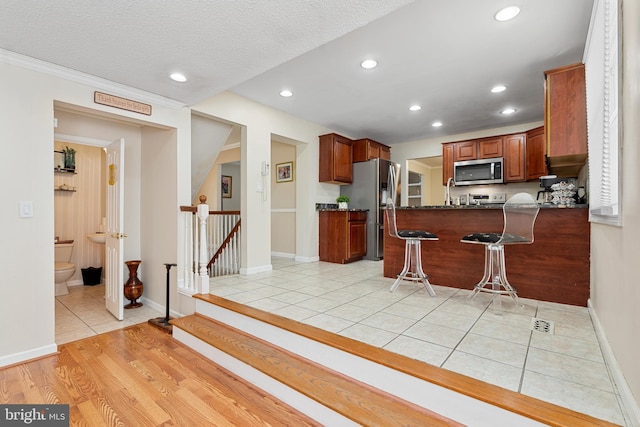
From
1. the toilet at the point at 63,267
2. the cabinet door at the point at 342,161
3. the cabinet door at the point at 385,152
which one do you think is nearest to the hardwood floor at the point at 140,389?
the toilet at the point at 63,267

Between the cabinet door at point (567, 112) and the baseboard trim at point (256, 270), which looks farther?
the baseboard trim at point (256, 270)

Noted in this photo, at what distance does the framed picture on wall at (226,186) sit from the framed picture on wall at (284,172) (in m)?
2.16

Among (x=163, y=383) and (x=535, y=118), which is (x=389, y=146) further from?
(x=163, y=383)

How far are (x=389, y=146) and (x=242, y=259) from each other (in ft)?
13.8

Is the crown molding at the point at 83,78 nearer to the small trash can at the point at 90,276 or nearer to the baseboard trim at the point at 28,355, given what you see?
the baseboard trim at the point at 28,355

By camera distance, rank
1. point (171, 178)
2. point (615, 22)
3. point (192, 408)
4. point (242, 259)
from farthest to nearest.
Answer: point (242, 259)
point (171, 178)
point (192, 408)
point (615, 22)

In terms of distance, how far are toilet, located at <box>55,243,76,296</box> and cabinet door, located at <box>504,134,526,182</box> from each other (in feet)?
22.0

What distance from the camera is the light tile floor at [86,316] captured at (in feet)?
9.28

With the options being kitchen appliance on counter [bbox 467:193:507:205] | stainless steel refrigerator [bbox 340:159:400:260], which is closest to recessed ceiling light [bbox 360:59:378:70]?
stainless steel refrigerator [bbox 340:159:400:260]

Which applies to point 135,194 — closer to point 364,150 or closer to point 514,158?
point 364,150

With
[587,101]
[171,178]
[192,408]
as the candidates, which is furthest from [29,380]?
[587,101]

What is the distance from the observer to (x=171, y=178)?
10.7 ft

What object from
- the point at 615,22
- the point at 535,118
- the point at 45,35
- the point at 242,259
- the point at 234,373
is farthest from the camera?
the point at 535,118

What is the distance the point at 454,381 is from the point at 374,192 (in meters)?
4.10
